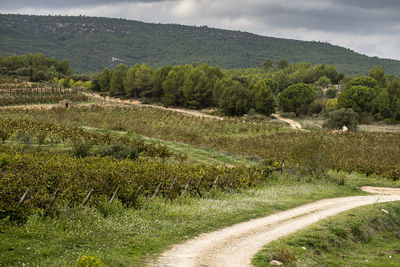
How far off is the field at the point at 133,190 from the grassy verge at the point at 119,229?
34mm

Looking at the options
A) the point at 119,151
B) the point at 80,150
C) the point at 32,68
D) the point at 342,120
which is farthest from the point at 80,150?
the point at 32,68

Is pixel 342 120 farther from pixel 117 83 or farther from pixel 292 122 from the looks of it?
pixel 117 83

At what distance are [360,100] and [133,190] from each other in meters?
81.4

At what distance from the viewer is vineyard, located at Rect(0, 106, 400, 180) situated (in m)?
39.3

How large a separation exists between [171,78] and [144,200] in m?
84.4

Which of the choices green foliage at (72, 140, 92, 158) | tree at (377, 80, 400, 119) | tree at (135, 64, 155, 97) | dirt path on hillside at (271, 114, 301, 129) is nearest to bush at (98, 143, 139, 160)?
green foliage at (72, 140, 92, 158)

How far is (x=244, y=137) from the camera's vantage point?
59500mm

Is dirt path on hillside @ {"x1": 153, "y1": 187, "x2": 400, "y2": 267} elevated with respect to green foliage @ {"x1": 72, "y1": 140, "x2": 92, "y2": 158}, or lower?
elevated

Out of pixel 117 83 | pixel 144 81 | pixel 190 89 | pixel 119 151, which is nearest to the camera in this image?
pixel 119 151

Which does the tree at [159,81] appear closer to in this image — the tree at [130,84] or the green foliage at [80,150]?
the tree at [130,84]

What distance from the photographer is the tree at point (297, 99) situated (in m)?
93.3

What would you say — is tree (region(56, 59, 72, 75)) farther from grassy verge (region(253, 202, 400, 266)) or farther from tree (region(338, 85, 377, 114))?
grassy verge (region(253, 202, 400, 266))

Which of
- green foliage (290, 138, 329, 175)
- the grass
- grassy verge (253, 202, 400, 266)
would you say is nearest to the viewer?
grassy verge (253, 202, 400, 266)

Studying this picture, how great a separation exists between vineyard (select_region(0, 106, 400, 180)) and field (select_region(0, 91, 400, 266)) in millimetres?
392
